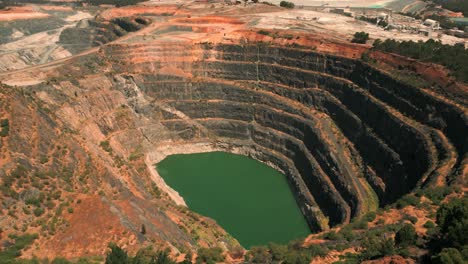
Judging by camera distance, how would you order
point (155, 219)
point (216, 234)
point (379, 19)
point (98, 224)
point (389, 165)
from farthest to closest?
point (379, 19)
point (389, 165)
point (216, 234)
point (155, 219)
point (98, 224)

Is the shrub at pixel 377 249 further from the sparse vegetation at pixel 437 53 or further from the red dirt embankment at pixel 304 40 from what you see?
the red dirt embankment at pixel 304 40

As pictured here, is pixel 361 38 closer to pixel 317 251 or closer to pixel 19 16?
pixel 317 251

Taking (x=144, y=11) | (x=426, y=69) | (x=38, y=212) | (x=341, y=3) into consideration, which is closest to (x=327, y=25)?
(x=426, y=69)

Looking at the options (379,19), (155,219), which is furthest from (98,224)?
(379,19)

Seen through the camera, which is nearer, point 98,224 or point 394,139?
point 98,224

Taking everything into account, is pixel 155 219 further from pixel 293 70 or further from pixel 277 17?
pixel 277 17

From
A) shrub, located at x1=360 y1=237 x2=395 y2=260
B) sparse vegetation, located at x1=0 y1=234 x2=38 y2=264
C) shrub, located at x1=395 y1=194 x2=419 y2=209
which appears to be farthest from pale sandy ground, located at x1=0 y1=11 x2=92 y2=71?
shrub, located at x1=360 y1=237 x2=395 y2=260

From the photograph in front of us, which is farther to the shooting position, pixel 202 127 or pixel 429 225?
pixel 202 127
